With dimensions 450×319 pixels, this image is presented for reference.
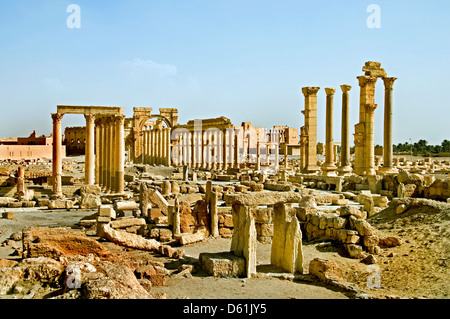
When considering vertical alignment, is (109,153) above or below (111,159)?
above

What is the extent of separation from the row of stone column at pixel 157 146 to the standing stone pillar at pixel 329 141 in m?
21.1

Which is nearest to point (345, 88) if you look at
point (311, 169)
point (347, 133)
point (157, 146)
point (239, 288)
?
point (347, 133)

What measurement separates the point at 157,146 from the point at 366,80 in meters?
28.0

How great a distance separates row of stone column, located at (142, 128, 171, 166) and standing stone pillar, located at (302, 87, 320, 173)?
1958 centimetres

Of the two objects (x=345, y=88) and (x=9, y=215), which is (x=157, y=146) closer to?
(x=345, y=88)

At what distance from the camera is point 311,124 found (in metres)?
30.3

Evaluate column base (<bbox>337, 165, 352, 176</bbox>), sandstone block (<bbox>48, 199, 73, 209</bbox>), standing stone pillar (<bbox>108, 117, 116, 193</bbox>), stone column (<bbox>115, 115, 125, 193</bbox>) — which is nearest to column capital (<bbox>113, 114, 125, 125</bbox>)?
stone column (<bbox>115, 115, 125, 193</bbox>)

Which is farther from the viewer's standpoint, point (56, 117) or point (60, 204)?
point (56, 117)
